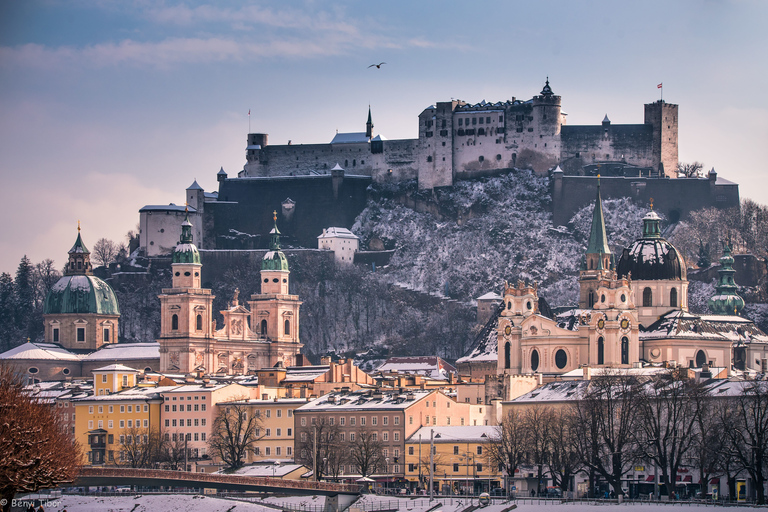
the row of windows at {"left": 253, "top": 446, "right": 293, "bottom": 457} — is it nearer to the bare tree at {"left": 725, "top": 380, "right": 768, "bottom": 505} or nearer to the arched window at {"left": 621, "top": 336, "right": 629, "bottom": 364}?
the arched window at {"left": 621, "top": 336, "right": 629, "bottom": 364}

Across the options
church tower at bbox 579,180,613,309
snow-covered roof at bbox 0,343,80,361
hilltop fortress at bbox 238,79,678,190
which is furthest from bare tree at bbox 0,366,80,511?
hilltop fortress at bbox 238,79,678,190

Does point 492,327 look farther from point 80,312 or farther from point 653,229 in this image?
point 80,312

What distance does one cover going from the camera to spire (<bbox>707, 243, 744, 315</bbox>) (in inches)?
5138

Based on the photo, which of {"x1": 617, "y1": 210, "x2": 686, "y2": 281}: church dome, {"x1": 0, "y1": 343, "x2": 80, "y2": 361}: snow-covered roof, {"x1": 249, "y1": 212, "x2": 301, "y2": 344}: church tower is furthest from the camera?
{"x1": 249, "y1": 212, "x2": 301, "y2": 344}: church tower

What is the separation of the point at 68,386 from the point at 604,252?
3715 centimetres

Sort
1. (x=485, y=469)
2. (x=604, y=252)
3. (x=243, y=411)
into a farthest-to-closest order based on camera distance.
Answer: (x=604, y=252) → (x=243, y=411) → (x=485, y=469)

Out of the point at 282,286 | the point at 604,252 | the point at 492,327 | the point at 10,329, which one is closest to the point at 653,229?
the point at 604,252

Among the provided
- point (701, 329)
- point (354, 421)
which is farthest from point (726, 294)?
point (354, 421)

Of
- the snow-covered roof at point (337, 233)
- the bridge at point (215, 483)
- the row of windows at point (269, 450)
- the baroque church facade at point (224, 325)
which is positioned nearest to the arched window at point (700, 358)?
the row of windows at point (269, 450)

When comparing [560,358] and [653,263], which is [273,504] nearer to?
[560,358]

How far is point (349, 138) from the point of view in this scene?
175 m

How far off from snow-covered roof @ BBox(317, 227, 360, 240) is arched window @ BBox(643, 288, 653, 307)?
4846 cm

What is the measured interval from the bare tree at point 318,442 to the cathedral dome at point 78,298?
4961 centimetres

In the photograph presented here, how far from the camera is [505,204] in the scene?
16275 cm
